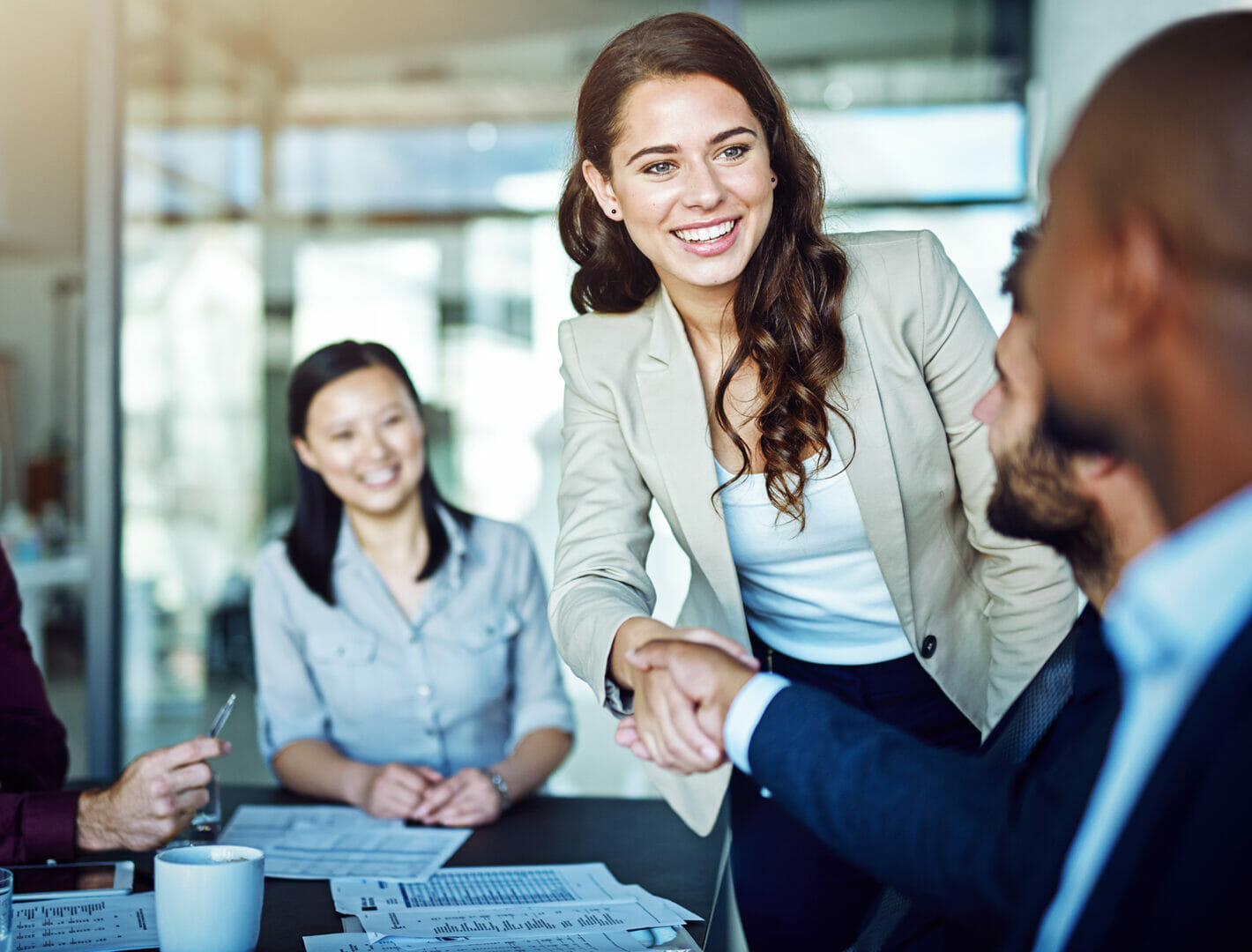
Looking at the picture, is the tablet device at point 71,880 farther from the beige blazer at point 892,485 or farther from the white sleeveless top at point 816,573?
the white sleeveless top at point 816,573

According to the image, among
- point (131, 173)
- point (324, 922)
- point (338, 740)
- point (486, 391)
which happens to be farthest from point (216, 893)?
point (131, 173)

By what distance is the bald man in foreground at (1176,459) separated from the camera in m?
0.66

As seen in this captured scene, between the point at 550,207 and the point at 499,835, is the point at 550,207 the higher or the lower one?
the higher one

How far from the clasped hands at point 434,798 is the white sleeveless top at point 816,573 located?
0.49 m

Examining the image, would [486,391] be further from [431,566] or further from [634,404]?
[634,404]

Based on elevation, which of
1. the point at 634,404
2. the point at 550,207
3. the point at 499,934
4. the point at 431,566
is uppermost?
the point at 550,207

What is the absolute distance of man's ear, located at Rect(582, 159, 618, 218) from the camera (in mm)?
1702

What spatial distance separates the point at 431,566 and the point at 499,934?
1.19m

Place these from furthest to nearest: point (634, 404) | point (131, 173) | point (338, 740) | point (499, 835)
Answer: point (131, 173) → point (338, 740) → point (634, 404) → point (499, 835)

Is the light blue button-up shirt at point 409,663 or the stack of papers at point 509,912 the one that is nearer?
the stack of papers at point 509,912

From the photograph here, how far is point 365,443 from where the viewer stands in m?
2.24

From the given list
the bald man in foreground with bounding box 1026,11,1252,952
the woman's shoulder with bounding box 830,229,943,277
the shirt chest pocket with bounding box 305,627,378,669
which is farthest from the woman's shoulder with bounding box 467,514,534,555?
the bald man in foreground with bounding box 1026,11,1252,952

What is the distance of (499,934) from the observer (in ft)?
3.71

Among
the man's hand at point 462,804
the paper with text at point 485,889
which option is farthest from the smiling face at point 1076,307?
the man's hand at point 462,804
